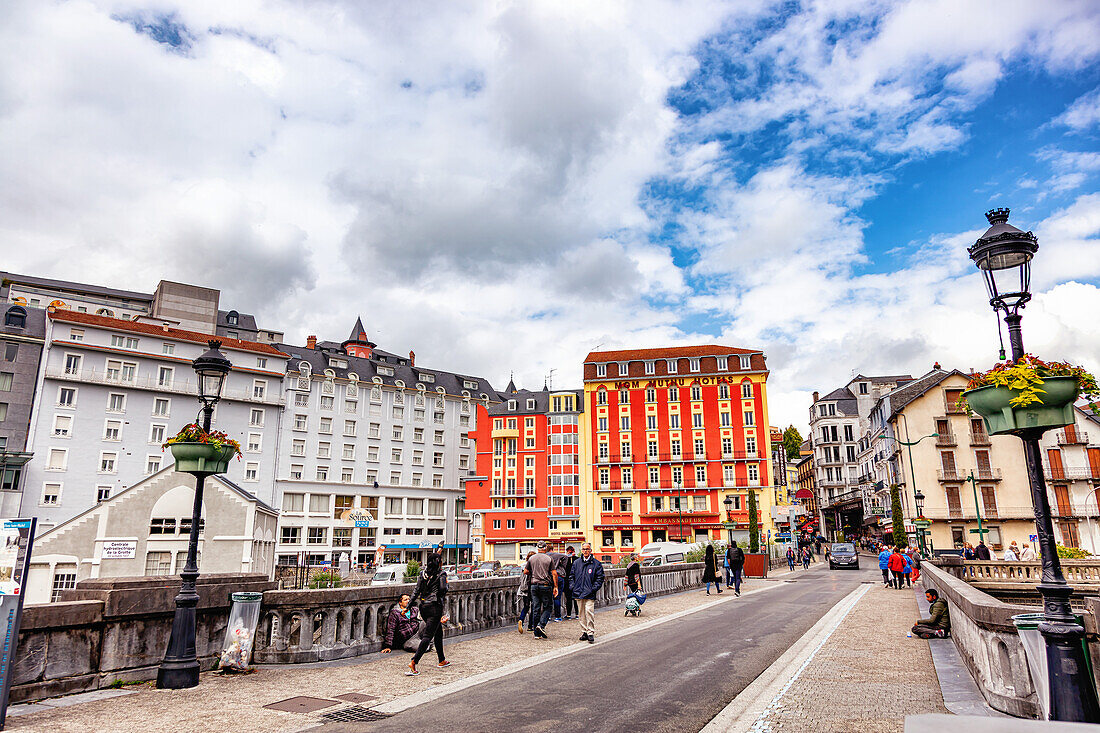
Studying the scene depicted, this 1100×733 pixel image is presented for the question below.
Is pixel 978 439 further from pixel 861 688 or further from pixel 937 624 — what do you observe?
pixel 861 688

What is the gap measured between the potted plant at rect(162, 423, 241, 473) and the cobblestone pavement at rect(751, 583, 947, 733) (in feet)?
26.8

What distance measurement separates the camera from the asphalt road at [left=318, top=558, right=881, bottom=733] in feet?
22.6

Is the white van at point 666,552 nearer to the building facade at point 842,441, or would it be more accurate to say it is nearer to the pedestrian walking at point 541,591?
the pedestrian walking at point 541,591

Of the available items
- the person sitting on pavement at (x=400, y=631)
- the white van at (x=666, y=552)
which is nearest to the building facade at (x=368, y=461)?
the white van at (x=666, y=552)

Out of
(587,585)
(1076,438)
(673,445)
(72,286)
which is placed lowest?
→ (587,585)

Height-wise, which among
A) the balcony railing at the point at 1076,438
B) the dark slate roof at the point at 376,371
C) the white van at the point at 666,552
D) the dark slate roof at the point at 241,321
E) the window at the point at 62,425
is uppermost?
the dark slate roof at the point at 241,321

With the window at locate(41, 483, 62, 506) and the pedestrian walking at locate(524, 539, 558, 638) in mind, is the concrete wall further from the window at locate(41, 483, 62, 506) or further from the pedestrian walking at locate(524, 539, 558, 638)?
the window at locate(41, 483, 62, 506)

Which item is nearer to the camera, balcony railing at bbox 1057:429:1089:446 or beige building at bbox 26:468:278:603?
beige building at bbox 26:468:278:603

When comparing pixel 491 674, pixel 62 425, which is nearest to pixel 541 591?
pixel 491 674

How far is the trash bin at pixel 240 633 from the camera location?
9.20 meters

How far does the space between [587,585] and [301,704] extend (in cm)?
676

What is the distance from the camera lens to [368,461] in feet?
221

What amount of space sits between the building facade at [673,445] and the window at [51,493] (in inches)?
1811

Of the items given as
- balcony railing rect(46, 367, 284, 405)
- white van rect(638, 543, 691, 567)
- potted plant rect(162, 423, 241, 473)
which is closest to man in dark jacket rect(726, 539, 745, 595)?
white van rect(638, 543, 691, 567)
